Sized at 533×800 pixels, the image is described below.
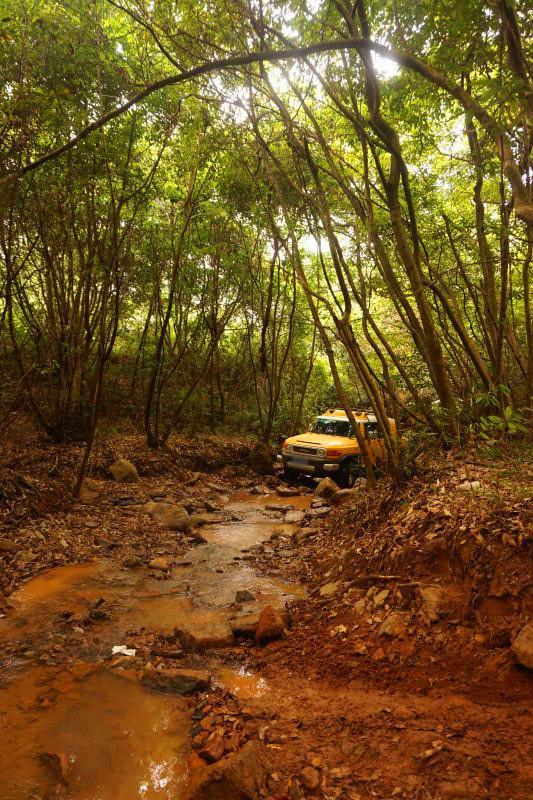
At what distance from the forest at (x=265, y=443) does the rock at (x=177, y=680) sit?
0.03 metres

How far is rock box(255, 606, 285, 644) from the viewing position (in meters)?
3.97

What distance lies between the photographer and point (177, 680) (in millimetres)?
3418

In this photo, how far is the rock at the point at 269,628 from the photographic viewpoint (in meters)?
3.97

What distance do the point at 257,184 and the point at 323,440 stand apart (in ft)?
18.6

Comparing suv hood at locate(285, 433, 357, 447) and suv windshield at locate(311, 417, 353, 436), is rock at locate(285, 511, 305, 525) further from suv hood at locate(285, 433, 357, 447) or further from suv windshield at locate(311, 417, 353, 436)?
suv windshield at locate(311, 417, 353, 436)

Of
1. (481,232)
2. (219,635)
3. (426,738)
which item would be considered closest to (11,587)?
(219,635)

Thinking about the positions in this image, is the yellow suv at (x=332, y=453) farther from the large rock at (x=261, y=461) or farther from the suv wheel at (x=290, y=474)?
the large rock at (x=261, y=461)

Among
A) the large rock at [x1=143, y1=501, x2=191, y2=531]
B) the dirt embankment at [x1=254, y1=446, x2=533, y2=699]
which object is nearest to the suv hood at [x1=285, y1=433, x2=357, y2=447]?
the large rock at [x1=143, y1=501, x2=191, y2=531]

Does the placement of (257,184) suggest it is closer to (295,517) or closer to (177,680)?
(295,517)

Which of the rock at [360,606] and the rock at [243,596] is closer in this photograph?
the rock at [360,606]

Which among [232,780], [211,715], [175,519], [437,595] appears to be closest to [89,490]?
[175,519]

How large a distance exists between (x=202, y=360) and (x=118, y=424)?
345cm

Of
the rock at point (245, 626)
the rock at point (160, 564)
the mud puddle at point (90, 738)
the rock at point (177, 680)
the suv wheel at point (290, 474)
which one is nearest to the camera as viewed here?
the mud puddle at point (90, 738)

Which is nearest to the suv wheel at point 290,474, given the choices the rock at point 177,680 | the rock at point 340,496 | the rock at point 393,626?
the rock at point 340,496
